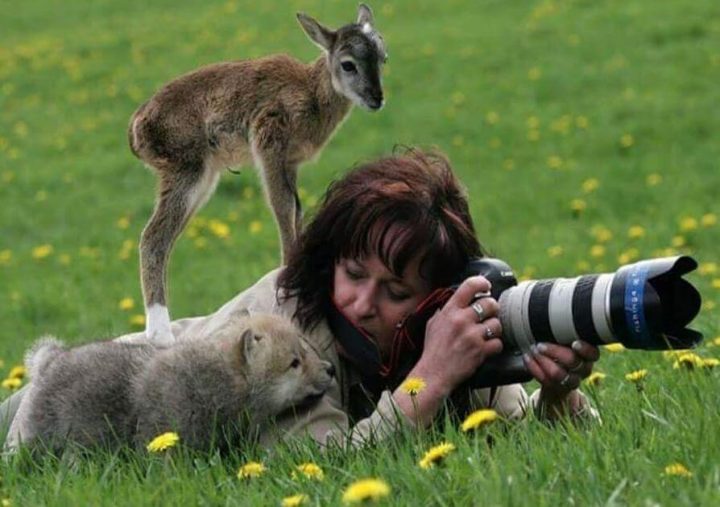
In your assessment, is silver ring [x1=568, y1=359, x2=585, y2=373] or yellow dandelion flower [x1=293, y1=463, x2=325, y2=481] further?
silver ring [x1=568, y1=359, x2=585, y2=373]

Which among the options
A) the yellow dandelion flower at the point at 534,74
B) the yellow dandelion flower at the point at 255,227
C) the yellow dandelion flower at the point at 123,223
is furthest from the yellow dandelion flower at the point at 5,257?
the yellow dandelion flower at the point at 534,74

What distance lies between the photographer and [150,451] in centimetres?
414

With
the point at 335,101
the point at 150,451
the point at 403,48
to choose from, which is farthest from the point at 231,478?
the point at 403,48

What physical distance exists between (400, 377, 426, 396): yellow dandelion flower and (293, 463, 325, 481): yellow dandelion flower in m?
0.39

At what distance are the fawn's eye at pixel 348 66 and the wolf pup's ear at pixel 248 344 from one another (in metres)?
1.20

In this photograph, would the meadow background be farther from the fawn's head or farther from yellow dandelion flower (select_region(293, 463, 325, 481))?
the fawn's head

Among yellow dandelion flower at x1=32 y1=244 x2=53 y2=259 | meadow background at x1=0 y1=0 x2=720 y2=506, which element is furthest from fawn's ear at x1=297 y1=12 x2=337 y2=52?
yellow dandelion flower at x1=32 y1=244 x2=53 y2=259

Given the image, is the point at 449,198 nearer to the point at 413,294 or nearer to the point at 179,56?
the point at 413,294

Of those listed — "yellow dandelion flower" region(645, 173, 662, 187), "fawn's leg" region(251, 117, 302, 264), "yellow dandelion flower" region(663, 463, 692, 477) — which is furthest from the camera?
"yellow dandelion flower" region(645, 173, 662, 187)

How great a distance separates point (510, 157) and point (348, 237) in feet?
37.5

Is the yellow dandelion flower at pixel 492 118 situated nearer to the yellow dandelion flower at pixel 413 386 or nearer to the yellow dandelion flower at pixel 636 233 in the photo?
the yellow dandelion flower at pixel 636 233

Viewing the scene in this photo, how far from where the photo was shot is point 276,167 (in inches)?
201

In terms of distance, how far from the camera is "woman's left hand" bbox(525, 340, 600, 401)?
13.4 feet

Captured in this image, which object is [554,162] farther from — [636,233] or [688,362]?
[688,362]
